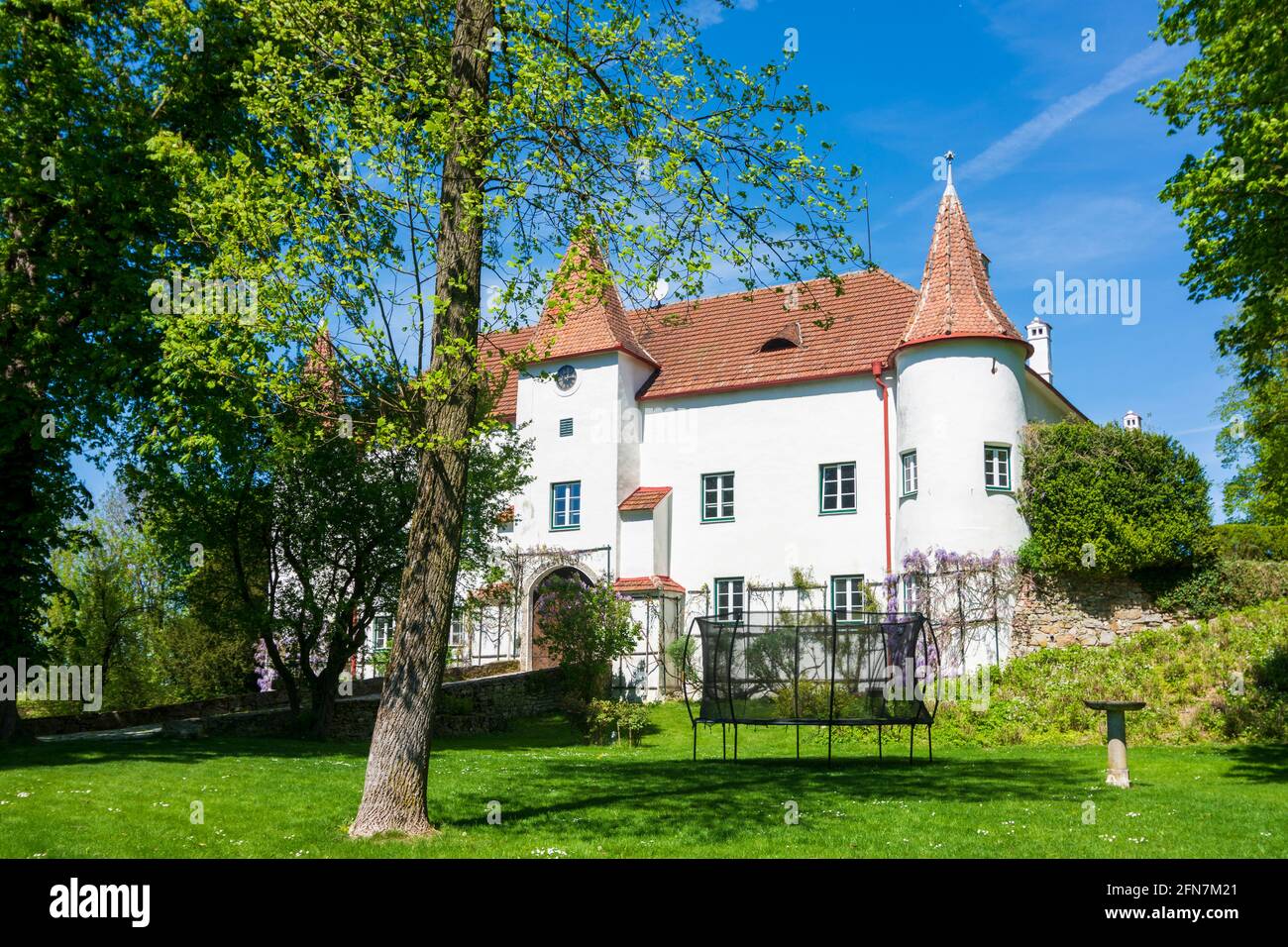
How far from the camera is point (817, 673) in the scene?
16.1m

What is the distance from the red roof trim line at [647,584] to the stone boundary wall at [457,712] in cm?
303

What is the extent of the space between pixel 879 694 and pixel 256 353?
9880 millimetres

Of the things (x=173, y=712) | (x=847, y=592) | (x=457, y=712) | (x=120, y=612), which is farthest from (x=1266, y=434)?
(x=120, y=612)

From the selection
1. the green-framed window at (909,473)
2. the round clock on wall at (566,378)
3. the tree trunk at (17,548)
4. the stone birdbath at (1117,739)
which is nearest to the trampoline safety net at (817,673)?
the stone birdbath at (1117,739)

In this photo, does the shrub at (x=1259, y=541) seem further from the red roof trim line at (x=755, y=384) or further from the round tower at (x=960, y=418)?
the red roof trim line at (x=755, y=384)

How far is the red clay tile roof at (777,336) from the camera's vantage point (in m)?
27.7

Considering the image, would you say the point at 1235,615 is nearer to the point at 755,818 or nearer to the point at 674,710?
the point at 674,710

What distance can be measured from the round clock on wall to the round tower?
9.86 meters

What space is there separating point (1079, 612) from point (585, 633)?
1161 centimetres

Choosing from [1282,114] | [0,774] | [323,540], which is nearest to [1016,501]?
[1282,114]

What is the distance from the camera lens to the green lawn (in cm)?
830

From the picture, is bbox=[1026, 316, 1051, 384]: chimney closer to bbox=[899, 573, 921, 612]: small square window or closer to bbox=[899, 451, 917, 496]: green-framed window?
bbox=[899, 451, 917, 496]: green-framed window

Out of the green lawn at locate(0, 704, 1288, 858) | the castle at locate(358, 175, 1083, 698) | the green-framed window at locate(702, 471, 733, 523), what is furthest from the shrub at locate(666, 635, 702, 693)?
the green lawn at locate(0, 704, 1288, 858)

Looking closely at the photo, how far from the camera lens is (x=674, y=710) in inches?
1012
